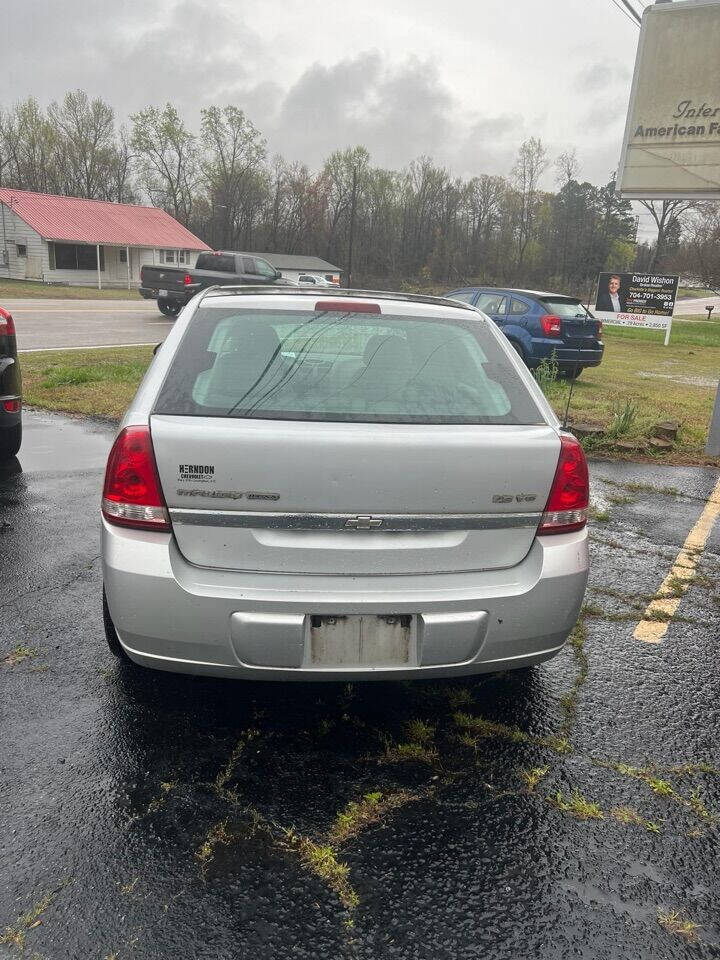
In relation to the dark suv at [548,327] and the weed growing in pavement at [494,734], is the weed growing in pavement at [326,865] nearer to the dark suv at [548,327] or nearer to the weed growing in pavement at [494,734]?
the weed growing in pavement at [494,734]

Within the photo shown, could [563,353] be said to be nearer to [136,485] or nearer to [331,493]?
[331,493]

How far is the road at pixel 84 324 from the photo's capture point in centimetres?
1595

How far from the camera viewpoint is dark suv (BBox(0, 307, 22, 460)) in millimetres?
5465

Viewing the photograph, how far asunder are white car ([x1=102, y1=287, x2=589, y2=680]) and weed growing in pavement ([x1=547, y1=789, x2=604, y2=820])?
0.45 meters

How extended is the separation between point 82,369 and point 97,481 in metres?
5.62

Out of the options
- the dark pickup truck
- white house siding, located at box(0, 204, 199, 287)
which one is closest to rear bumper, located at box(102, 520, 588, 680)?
the dark pickup truck

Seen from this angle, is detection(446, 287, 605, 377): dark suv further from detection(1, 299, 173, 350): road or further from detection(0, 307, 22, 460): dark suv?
detection(0, 307, 22, 460): dark suv

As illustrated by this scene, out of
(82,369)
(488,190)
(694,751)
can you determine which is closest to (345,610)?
(694,751)

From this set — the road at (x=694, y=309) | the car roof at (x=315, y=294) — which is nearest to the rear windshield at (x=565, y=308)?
the car roof at (x=315, y=294)

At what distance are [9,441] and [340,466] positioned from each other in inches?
167

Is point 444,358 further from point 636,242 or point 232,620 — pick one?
point 636,242

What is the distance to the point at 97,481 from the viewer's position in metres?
5.86

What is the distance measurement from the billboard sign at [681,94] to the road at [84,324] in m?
11.3

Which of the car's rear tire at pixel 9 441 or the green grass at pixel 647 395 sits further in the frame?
the green grass at pixel 647 395
